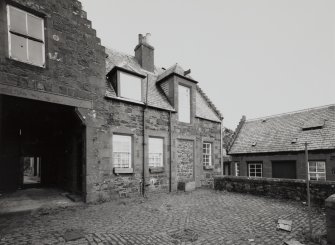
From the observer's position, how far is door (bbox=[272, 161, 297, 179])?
58.3 ft

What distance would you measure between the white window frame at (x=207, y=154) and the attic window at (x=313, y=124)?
9755mm

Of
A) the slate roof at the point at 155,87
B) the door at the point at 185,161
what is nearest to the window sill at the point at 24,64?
the slate roof at the point at 155,87

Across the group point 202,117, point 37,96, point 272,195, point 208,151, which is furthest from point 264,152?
point 37,96

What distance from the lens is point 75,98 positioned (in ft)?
29.1

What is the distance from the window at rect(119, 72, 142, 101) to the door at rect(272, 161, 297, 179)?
1464 centimetres

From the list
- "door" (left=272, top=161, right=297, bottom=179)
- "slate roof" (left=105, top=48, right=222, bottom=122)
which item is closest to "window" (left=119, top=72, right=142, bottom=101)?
"slate roof" (left=105, top=48, right=222, bottom=122)

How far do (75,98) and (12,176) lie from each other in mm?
7592

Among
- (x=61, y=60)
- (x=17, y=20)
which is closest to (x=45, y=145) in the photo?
(x=61, y=60)

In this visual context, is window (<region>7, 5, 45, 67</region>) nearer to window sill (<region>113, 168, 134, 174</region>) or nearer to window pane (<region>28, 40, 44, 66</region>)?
window pane (<region>28, 40, 44, 66</region>)

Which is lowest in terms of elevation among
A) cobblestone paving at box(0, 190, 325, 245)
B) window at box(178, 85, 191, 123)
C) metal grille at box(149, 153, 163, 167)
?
cobblestone paving at box(0, 190, 325, 245)

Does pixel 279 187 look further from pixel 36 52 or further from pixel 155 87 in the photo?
pixel 36 52

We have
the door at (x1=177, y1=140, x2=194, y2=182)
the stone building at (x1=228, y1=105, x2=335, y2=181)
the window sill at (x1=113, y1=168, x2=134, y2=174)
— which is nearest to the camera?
the window sill at (x1=113, y1=168, x2=134, y2=174)

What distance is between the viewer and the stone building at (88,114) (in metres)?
7.88

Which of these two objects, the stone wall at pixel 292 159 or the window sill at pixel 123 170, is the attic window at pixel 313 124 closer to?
the stone wall at pixel 292 159
